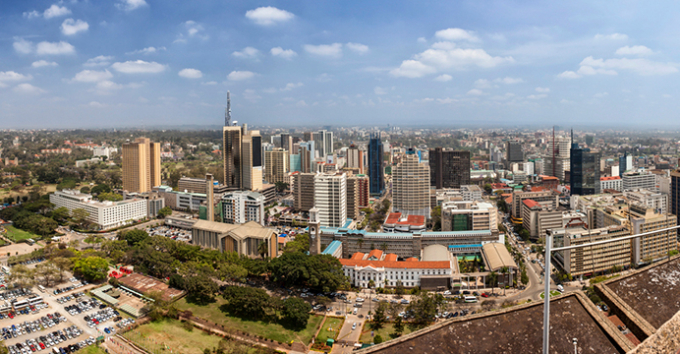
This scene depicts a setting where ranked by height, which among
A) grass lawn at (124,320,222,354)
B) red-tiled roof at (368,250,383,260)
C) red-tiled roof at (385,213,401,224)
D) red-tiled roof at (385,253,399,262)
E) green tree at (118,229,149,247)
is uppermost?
red-tiled roof at (385,213,401,224)

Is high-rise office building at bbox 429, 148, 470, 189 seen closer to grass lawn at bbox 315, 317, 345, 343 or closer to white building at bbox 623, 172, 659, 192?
white building at bbox 623, 172, 659, 192

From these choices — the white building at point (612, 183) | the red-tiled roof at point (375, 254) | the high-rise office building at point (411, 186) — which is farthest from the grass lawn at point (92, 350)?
the white building at point (612, 183)

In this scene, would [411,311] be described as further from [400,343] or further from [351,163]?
[351,163]

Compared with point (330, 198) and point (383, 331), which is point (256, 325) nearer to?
point (383, 331)

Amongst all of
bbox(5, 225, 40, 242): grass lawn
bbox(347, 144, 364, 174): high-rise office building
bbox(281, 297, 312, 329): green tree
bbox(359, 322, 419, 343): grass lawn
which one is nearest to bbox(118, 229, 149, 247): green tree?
bbox(5, 225, 40, 242): grass lawn

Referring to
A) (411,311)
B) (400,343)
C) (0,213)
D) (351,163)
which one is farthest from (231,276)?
(351,163)
